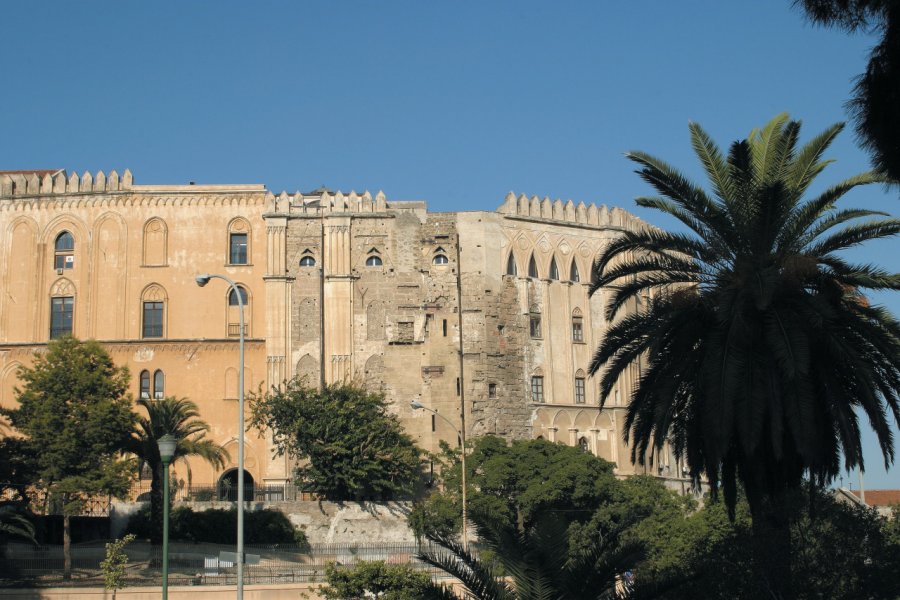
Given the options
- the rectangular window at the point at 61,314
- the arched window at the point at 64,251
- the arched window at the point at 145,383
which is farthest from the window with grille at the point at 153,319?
the arched window at the point at 64,251

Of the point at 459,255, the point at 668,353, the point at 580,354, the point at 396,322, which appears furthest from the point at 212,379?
the point at 668,353

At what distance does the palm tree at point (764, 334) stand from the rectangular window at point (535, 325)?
40467 millimetres

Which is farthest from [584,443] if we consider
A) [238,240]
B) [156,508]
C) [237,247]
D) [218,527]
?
[156,508]

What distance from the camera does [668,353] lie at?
78.7 ft

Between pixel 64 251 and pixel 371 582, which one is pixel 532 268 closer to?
pixel 64 251

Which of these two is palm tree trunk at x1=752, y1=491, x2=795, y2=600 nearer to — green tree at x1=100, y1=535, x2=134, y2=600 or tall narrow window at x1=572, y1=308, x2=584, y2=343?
green tree at x1=100, y1=535, x2=134, y2=600

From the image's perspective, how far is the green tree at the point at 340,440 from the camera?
180ft

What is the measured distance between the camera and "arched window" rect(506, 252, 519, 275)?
65.4 metres

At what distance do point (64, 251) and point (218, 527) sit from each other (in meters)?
19.6

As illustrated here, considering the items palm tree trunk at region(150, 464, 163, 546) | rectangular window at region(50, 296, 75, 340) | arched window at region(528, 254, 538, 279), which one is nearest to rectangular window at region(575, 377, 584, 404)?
arched window at region(528, 254, 538, 279)

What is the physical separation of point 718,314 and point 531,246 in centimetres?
4387

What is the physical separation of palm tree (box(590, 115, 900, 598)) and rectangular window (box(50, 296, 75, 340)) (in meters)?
44.7

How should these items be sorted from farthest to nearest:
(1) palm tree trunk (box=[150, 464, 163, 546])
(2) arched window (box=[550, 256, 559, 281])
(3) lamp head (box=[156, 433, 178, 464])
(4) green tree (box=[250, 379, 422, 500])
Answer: (2) arched window (box=[550, 256, 559, 281]) → (4) green tree (box=[250, 379, 422, 500]) → (1) palm tree trunk (box=[150, 464, 163, 546]) → (3) lamp head (box=[156, 433, 178, 464])

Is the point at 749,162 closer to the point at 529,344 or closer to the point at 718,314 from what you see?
the point at 718,314
